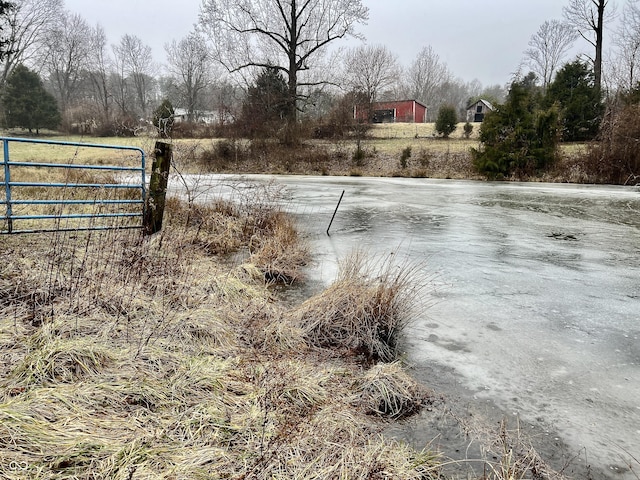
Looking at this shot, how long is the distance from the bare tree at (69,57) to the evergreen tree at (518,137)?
50687 millimetres

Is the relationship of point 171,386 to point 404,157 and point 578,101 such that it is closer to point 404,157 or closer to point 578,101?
point 404,157

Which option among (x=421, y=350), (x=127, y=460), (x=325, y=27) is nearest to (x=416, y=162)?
(x=325, y=27)

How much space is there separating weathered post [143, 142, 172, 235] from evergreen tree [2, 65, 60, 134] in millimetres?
37667

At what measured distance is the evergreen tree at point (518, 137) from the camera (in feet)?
72.1

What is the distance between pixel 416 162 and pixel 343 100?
9.17 metres

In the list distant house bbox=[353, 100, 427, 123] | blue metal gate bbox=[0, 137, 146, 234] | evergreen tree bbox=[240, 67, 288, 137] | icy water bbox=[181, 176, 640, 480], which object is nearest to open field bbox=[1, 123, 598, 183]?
evergreen tree bbox=[240, 67, 288, 137]

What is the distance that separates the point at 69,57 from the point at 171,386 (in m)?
65.8

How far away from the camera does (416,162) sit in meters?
26.1

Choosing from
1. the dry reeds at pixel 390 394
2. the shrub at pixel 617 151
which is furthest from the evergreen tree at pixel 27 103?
the dry reeds at pixel 390 394

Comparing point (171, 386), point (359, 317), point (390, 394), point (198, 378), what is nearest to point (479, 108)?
point (359, 317)

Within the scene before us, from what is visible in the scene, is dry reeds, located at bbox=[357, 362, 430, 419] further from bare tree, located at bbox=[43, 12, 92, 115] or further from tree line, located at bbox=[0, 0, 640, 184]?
bare tree, located at bbox=[43, 12, 92, 115]

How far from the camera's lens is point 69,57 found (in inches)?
2237

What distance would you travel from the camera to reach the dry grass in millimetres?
2332

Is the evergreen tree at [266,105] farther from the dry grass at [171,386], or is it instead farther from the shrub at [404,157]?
the dry grass at [171,386]
